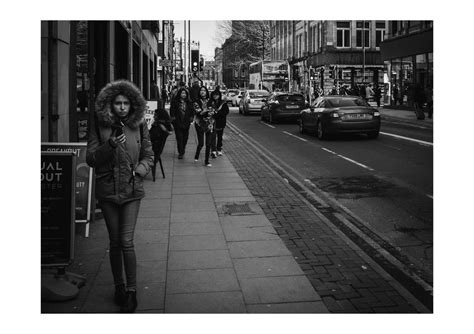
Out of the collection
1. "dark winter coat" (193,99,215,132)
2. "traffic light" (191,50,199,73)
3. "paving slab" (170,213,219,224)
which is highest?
"traffic light" (191,50,199,73)

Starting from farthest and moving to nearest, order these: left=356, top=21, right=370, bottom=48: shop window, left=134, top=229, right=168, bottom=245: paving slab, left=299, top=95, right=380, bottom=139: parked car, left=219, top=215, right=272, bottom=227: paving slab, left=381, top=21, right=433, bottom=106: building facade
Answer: left=356, top=21, right=370, bottom=48: shop window < left=381, top=21, right=433, bottom=106: building facade < left=299, top=95, right=380, bottom=139: parked car < left=219, top=215, right=272, bottom=227: paving slab < left=134, top=229, right=168, bottom=245: paving slab

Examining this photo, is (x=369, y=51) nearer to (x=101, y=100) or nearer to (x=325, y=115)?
(x=325, y=115)

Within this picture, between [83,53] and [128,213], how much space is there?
22.3ft

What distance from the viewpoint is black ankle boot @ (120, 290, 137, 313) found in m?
4.65

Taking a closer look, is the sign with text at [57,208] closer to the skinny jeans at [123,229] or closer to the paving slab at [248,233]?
the skinny jeans at [123,229]

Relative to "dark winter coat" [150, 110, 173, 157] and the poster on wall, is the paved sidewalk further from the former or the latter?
"dark winter coat" [150, 110, 173, 157]

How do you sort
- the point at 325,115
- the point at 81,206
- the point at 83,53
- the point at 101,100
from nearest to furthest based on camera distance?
the point at 101,100
the point at 81,206
the point at 83,53
the point at 325,115

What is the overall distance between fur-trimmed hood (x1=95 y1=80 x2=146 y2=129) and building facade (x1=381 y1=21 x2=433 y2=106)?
2938 cm

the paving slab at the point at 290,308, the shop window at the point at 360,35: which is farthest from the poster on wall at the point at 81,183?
the shop window at the point at 360,35

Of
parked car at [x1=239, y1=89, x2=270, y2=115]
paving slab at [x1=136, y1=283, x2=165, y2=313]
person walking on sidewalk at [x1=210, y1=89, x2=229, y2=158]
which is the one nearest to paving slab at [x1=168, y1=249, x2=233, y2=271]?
paving slab at [x1=136, y1=283, x2=165, y2=313]

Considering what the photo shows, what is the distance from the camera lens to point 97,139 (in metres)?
4.88

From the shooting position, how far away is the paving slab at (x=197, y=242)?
21.4 ft

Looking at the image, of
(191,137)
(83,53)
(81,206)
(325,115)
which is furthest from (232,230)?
(191,137)

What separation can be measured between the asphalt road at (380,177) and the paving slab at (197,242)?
1.99m
